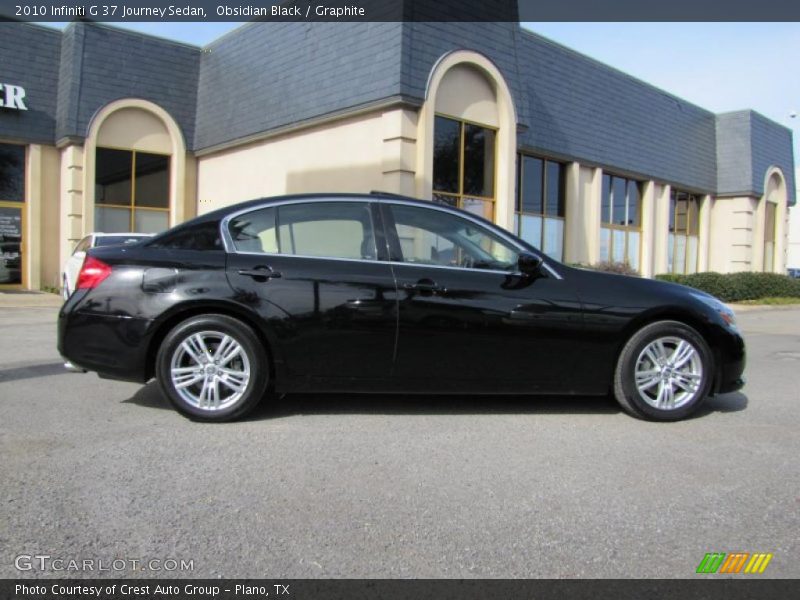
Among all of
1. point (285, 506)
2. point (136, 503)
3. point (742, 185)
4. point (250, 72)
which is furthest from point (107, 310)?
point (742, 185)

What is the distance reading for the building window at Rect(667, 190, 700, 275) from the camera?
24.3m

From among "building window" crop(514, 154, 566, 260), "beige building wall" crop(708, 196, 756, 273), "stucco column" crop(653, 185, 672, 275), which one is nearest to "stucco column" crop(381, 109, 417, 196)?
"building window" crop(514, 154, 566, 260)

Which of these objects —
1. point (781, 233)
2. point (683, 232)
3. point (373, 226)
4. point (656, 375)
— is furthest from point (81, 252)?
point (781, 233)

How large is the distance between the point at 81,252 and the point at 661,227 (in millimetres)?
19418

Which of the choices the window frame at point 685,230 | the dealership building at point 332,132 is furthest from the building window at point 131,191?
the window frame at point 685,230

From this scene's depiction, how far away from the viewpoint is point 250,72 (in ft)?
57.7

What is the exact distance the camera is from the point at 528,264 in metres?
4.89

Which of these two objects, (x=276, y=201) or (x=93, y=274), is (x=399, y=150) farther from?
(x=93, y=274)

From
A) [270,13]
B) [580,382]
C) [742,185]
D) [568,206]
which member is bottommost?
[580,382]

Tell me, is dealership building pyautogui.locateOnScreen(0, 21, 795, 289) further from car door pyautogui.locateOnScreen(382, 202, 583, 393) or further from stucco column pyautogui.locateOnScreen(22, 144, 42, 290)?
car door pyautogui.locateOnScreen(382, 202, 583, 393)

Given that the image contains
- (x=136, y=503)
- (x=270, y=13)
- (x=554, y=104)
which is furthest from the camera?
(x=554, y=104)
